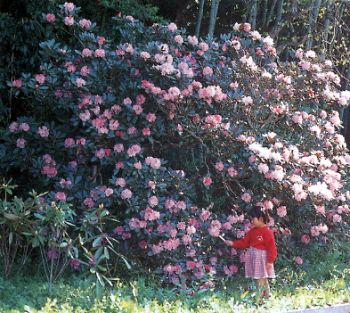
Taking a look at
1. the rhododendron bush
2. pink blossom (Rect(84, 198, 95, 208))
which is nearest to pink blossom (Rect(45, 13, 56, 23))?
the rhododendron bush

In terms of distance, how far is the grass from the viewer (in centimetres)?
525

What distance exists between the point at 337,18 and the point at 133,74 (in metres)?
4.78

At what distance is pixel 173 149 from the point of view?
700cm

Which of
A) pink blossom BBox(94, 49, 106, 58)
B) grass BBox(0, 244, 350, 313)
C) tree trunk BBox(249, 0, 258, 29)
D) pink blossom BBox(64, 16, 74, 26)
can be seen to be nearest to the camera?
grass BBox(0, 244, 350, 313)

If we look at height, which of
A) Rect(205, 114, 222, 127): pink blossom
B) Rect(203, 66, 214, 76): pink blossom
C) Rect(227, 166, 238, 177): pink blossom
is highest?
Rect(203, 66, 214, 76): pink blossom

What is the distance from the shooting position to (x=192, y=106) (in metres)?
6.77

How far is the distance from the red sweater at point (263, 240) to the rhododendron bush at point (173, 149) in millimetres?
420

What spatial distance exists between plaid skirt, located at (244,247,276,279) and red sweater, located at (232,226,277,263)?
44 millimetres

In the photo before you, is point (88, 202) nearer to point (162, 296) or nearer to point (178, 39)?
point (162, 296)

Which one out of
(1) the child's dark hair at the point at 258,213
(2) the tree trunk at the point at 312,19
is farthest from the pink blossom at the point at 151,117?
(2) the tree trunk at the point at 312,19

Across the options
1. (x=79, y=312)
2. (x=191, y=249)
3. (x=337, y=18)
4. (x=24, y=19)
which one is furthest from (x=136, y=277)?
(x=337, y=18)

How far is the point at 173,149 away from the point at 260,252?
1.44 meters

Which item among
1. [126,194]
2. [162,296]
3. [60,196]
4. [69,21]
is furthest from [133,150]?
[69,21]

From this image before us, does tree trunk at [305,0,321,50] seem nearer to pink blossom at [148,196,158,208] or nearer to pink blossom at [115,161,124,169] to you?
pink blossom at [115,161,124,169]
